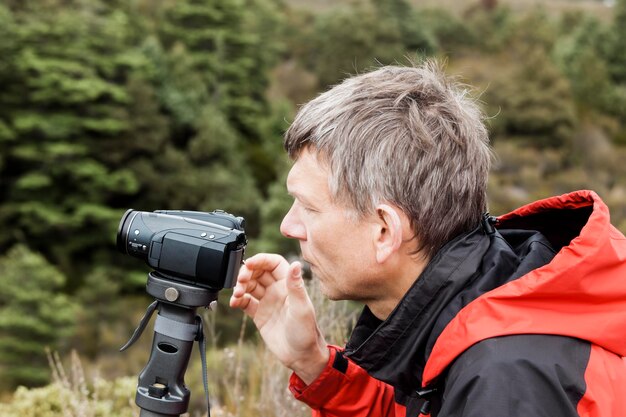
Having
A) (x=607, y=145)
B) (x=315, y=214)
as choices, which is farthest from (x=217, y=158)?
(x=315, y=214)

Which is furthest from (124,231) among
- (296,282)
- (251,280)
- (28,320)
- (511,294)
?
(28,320)

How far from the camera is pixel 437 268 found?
53.7 inches

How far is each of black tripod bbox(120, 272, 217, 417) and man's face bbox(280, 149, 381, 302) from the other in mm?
228

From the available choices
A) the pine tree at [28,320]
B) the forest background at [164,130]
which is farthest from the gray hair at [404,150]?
the pine tree at [28,320]

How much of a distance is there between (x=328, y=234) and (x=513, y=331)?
42 cm

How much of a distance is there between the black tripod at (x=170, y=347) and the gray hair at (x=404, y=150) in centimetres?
37

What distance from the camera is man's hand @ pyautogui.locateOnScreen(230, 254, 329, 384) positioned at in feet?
5.24

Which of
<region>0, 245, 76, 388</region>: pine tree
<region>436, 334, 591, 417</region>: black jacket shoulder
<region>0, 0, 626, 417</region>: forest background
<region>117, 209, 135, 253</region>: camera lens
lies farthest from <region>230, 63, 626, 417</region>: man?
<region>0, 245, 76, 388</region>: pine tree

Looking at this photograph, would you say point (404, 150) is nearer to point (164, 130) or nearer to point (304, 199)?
point (304, 199)

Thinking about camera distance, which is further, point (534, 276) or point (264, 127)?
point (264, 127)

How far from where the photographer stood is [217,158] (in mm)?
21219

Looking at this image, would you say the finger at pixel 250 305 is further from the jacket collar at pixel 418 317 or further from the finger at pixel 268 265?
the jacket collar at pixel 418 317

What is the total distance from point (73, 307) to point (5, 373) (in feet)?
6.44

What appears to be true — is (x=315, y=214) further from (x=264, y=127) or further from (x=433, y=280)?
(x=264, y=127)
